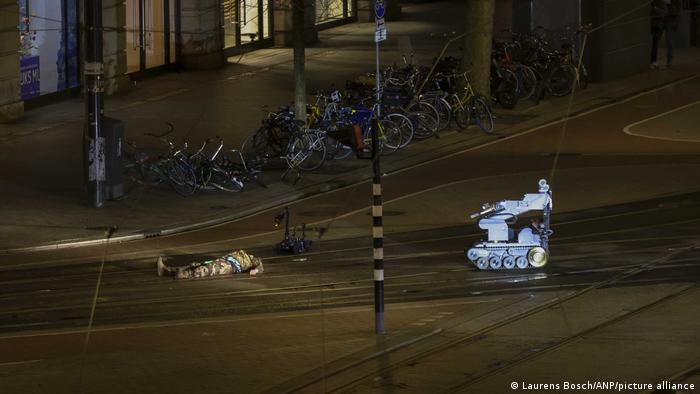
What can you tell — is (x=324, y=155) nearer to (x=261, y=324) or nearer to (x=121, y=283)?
(x=121, y=283)

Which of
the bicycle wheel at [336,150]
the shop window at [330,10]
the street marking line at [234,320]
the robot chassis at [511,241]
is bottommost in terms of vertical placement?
the street marking line at [234,320]

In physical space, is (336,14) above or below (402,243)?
above

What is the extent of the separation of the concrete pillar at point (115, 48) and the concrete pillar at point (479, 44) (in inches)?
309

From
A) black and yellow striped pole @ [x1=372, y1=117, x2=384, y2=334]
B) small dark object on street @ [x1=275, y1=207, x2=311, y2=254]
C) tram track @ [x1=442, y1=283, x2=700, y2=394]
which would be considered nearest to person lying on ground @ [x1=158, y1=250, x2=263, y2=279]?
small dark object on street @ [x1=275, y1=207, x2=311, y2=254]

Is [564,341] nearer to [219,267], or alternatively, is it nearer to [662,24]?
[219,267]

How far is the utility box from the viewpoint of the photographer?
2078 centimetres

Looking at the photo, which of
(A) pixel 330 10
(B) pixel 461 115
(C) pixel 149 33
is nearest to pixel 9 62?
(C) pixel 149 33

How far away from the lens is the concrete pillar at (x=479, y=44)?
29125 millimetres

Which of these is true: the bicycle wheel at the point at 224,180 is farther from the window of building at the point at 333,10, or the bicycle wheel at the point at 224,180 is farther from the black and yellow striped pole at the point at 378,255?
the window of building at the point at 333,10

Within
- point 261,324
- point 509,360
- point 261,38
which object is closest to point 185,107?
point 261,38

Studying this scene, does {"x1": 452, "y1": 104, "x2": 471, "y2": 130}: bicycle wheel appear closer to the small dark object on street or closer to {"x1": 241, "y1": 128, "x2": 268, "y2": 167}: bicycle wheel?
{"x1": 241, "y1": 128, "x2": 268, "y2": 167}: bicycle wheel

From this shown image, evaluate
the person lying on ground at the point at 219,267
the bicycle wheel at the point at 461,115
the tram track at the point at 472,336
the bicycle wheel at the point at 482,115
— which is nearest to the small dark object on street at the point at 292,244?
the person lying on ground at the point at 219,267

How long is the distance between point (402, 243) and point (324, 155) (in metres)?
5.70

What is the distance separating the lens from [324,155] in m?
23.3
